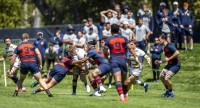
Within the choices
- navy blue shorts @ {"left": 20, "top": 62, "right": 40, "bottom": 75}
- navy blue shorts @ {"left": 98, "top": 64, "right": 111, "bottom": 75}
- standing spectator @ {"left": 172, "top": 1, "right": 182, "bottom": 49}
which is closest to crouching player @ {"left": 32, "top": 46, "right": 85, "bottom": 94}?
navy blue shorts @ {"left": 20, "top": 62, "right": 40, "bottom": 75}

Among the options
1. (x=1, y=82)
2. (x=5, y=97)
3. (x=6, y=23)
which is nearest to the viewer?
(x=5, y=97)

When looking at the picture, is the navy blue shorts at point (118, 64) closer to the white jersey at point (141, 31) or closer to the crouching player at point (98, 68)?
the crouching player at point (98, 68)

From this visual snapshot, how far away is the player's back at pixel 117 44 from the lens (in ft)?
74.7

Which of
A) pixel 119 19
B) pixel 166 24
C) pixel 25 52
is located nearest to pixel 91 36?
pixel 119 19

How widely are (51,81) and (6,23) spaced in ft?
103

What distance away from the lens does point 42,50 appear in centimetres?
3672

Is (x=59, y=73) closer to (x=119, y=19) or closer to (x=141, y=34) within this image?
(x=141, y=34)

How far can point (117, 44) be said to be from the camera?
74.8 ft

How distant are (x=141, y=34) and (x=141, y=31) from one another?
0.16 meters

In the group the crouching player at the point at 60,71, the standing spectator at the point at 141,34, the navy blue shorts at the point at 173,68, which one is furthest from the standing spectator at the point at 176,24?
the crouching player at the point at 60,71

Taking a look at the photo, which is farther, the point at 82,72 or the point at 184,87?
the point at 184,87

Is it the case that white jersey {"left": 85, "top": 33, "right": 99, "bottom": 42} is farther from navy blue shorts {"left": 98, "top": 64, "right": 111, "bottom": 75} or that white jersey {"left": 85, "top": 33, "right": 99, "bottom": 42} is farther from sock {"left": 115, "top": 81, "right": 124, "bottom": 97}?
sock {"left": 115, "top": 81, "right": 124, "bottom": 97}

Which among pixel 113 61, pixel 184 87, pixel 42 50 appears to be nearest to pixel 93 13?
pixel 42 50

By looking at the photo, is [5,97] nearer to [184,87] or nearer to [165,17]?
[184,87]
